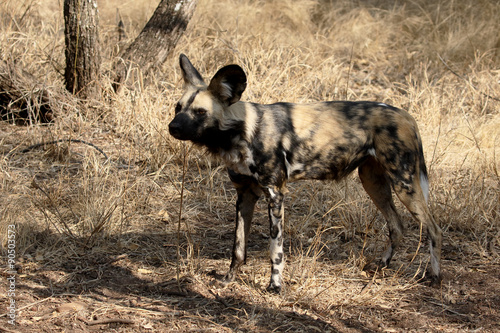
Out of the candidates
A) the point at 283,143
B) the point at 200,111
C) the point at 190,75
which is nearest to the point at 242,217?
the point at 283,143

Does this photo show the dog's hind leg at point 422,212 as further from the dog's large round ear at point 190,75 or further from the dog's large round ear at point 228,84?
the dog's large round ear at point 190,75

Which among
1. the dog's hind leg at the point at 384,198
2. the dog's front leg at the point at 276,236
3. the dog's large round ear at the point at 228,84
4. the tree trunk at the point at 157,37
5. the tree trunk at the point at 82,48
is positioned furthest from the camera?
the tree trunk at the point at 157,37

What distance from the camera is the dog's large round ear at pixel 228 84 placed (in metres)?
2.65

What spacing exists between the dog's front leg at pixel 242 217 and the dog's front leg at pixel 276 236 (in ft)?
0.54

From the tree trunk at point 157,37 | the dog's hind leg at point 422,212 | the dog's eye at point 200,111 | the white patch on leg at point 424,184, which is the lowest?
the dog's hind leg at point 422,212

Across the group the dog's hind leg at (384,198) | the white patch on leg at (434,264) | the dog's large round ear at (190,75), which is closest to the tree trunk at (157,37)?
the dog's large round ear at (190,75)

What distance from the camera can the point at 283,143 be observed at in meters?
2.85

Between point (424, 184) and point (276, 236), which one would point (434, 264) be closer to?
point (424, 184)

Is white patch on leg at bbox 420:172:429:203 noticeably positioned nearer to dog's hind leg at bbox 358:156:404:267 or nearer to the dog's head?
dog's hind leg at bbox 358:156:404:267

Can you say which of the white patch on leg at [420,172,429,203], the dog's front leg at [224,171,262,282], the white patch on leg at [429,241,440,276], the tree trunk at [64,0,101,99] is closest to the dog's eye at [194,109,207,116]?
the dog's front leg at [224,171,262,282]

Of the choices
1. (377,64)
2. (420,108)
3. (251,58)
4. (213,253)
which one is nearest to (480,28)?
(377,64)

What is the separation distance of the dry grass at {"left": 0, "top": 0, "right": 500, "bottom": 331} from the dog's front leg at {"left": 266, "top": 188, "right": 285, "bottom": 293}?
87 millimetres

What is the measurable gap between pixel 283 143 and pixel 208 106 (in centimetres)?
45

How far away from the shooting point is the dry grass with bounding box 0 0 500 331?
2.71 m
